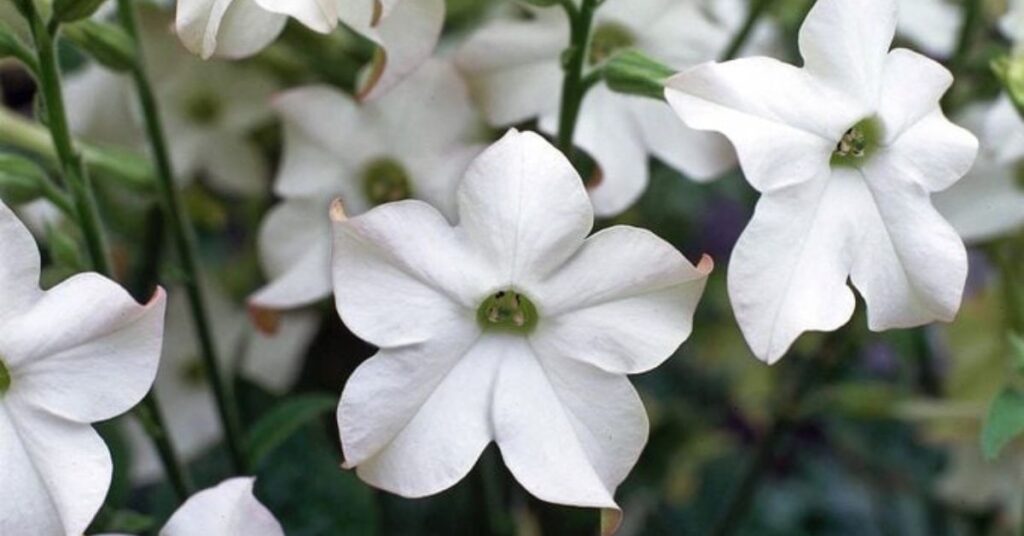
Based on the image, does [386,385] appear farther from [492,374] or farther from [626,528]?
[626,528]

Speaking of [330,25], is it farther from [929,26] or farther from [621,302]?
[929,26]

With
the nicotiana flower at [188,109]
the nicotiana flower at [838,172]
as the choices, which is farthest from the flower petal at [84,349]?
the nicotiana flower at [188,109]

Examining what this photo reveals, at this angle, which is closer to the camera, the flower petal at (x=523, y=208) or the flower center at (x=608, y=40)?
the flower petal at (x=523, y=208)

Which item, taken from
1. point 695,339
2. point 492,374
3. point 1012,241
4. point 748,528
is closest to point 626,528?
point 748,528

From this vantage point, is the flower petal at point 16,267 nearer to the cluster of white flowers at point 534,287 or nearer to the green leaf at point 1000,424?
the cluster of white flowers at point 534,287

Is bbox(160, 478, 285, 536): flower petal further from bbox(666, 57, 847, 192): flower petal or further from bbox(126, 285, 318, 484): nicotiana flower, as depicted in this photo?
bbox(126, 285, 318, 484): nicotiana flower

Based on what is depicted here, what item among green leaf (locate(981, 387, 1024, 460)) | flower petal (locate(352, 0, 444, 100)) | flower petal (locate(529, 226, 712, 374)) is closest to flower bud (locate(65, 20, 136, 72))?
flower petal (locate(352, 0, 444, 100))

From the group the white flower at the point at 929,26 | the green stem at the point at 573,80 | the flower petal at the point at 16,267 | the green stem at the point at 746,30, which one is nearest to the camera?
the flower petal at the point at 16,267

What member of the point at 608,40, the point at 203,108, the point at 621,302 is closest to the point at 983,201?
the point at 608,40
